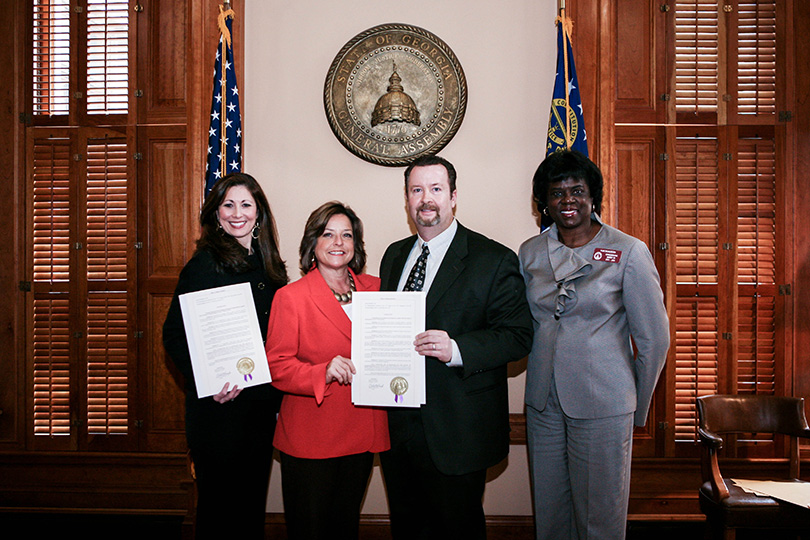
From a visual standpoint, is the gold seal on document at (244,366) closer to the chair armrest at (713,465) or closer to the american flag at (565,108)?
the american flag at (565,108)

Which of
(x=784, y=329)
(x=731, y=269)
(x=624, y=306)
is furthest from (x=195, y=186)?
(x=784, y=329)

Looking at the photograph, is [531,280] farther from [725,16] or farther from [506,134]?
[725,16]

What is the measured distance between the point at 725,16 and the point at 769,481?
2920mm

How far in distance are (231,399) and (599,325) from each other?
5.07 ft

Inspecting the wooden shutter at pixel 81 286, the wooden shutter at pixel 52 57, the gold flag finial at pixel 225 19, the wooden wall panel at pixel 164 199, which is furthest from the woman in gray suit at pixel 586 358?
the wooden shutter at pixel 52 57

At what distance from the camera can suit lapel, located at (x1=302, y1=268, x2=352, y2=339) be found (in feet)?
6.51

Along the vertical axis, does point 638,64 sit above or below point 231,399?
above

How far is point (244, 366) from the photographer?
1958 millimetres

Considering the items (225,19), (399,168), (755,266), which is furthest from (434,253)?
(755,266)

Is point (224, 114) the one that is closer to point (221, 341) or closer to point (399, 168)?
point (399, 168)

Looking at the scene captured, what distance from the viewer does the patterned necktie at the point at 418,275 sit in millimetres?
2064

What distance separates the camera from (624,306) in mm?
2020

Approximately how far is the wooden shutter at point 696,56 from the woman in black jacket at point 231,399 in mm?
2889

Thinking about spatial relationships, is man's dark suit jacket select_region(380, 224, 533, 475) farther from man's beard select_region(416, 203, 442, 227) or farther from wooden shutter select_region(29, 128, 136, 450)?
wooden shutter select_region(29, 128, 136, 450)
